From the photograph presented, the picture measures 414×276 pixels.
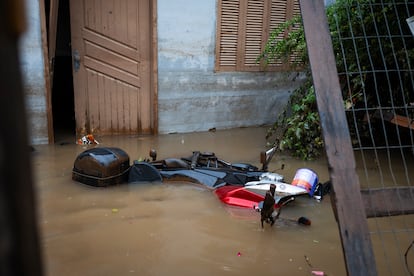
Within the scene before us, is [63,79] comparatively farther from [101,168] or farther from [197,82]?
[101,168]

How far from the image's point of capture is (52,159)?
17.5 ft

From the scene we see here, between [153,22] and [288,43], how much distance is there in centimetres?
216

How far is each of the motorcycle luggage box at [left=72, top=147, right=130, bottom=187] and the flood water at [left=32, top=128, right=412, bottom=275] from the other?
0.28 feet

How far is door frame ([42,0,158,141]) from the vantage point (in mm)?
5629

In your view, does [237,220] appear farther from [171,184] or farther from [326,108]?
A: [326,108]

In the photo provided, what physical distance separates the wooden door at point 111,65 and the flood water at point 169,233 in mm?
1584

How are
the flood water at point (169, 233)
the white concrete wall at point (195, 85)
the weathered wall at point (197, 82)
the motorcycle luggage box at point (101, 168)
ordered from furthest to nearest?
the weathered wall at point (197, 82) → the white concrete wall at point (195, 85) → the motorcycle luggage box at point (101, 168) → the flood water at point (169, 233)

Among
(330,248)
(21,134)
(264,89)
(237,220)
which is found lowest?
(330,248)

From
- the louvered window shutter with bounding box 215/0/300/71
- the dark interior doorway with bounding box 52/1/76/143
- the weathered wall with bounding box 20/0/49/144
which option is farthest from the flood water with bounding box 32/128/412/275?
the louvered window shutter with bounding box 215/0/300/71

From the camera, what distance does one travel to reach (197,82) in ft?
22.8

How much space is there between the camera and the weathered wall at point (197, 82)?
6.59 m

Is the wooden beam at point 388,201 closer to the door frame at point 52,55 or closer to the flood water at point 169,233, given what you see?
the flood water at point 169,233

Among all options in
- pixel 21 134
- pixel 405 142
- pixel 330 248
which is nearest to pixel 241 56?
pixel 405 142

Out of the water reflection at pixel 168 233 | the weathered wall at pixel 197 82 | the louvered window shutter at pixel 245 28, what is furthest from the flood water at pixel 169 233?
the louvered window shutter at pixel 245 28
